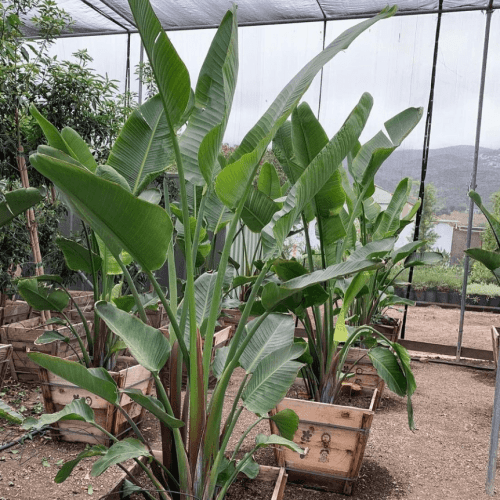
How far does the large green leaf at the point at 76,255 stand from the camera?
7.69 feet

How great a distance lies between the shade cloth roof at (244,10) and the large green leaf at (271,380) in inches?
147

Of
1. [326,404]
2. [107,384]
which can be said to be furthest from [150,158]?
[326,404]

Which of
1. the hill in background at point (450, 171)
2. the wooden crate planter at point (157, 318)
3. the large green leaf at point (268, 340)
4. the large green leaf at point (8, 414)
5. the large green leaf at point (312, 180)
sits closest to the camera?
the large green leaf at point (8, 414)

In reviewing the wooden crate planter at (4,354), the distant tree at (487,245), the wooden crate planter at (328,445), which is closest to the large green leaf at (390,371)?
the wooden crate planter at (328,445)

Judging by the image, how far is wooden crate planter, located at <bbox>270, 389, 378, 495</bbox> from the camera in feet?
6.74

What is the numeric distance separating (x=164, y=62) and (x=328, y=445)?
61.4 inches

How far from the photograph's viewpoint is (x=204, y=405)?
1.44 meters

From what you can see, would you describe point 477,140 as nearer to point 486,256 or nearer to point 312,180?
point 486,256

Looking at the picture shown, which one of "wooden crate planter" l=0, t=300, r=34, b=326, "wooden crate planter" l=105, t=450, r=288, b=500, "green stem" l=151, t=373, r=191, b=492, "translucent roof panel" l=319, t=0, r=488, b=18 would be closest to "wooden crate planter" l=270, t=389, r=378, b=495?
"wooden crate planter" l=105, t=450, r=288, b=500

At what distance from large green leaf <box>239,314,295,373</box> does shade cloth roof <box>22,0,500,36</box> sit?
354cm

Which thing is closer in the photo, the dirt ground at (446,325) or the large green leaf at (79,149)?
the large green leaf at (79,149)

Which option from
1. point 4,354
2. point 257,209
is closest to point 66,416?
point 257,209

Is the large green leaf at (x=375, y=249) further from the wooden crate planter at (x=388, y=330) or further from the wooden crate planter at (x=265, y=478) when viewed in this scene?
the wooden crate planter at (x=388, y=330)

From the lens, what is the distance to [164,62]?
1.19 metres
